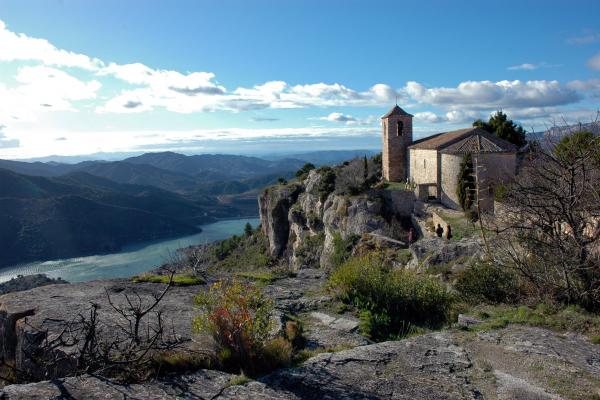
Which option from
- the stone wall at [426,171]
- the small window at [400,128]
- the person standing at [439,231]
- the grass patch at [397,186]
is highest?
the small window at [400,128]

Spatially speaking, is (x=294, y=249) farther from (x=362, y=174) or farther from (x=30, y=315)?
(x=30, y=315)

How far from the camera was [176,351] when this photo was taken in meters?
5.88

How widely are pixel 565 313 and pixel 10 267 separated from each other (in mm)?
88606

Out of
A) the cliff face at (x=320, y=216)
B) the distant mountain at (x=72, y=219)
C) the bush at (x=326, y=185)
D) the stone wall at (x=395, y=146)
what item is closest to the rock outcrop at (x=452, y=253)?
the cliff face at (x=320, y=216)

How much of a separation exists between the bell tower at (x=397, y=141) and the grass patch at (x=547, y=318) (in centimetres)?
2505

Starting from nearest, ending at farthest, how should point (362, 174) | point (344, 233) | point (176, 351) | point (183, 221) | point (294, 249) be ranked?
point (176, 351)
point (344, 233)
point (362, 174)
point (294, 249)
point (183, 221)

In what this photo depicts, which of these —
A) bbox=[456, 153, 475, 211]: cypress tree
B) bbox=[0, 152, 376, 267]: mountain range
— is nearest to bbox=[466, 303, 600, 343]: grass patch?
bbox=[456, 153, 475, 211]: cypress tree

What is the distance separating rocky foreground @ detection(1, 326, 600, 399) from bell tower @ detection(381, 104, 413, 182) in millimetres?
26597

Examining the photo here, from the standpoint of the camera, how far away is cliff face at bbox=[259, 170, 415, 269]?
1029 inches

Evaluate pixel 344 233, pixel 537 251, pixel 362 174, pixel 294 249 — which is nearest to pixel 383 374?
pixel 537 251

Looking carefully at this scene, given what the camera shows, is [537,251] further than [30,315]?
No

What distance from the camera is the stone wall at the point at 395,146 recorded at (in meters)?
32.0

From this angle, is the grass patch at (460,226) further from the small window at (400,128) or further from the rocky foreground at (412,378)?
the small window at (400,128)

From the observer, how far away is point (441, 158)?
84.5 feet
